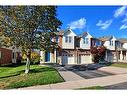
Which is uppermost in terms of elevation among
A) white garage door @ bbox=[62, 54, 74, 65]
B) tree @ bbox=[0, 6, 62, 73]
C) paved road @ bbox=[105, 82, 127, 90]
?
tree @ bbox=[0, 6, 62, 73]

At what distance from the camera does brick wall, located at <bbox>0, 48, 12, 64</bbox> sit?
31847 millimetres

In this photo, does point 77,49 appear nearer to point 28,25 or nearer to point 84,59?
point 84,59

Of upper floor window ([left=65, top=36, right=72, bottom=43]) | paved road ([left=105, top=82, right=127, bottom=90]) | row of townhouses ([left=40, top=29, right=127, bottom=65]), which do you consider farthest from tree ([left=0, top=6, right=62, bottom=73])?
upper floor window ([left=65, top=36, right=72, bottom=43])

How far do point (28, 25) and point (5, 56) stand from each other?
568 inches

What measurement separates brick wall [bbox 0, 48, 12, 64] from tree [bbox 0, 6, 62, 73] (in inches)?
471

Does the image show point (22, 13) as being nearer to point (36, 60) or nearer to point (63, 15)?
point (63, 15)

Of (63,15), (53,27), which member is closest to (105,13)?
(63,15)

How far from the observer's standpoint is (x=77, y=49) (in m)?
35.3

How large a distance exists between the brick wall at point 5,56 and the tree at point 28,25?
39.3 feet

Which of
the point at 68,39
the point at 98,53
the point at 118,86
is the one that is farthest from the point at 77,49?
the point at 118,86

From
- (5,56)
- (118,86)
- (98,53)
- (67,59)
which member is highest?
(98,53)

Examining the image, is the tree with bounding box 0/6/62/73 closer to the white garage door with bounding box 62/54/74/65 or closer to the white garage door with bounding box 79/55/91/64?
the white garage door with bounding box 62/54/74/65

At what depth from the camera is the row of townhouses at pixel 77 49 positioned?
33.4 m
